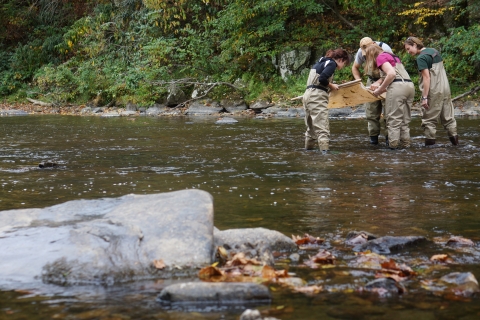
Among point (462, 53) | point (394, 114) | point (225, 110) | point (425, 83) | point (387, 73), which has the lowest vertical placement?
point (225, 110)

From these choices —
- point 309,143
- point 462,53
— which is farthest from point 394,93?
point 462,53

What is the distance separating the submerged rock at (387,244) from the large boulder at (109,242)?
1112mm

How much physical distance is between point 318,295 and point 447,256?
117 cm

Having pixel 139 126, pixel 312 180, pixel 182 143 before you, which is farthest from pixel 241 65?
pixel 312 180

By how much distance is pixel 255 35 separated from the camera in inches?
910

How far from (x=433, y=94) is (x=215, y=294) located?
8192mm

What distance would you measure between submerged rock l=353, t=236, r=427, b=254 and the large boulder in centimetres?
111

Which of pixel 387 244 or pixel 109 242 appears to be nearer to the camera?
pixel 109 242

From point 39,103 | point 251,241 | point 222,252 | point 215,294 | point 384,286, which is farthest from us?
point 39,103

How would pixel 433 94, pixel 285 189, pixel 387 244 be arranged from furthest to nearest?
pixel 433 94
pixel 285 189
pixel 387 244

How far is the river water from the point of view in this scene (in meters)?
3.61

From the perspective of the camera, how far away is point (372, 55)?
1060cm

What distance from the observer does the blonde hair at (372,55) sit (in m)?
10.5

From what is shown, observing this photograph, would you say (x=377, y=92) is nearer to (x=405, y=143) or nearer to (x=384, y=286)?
(x=405, y=143)
